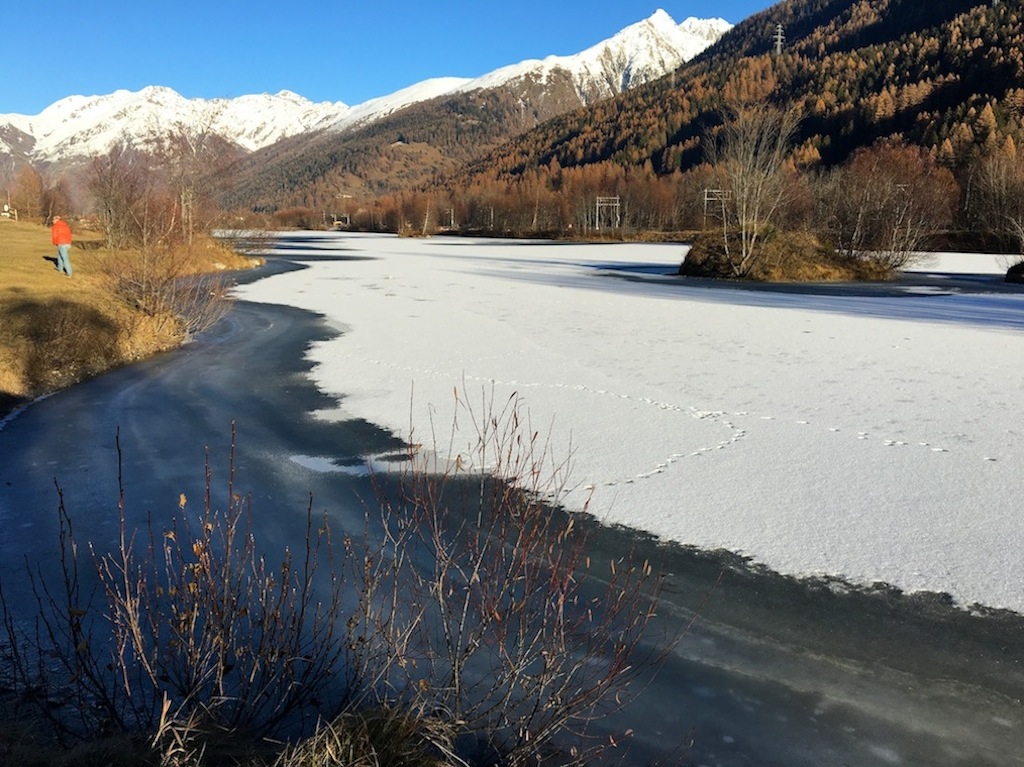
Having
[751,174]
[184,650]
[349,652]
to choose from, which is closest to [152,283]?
[349,652]

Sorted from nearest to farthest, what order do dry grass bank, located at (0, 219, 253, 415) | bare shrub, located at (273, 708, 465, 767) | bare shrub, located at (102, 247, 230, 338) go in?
bare shrub, located at (273, 708, 465, 767) < dry grass bank, located at (0, 219, 253, 415) < bare shrub, located at (102, 247, 230, 338)

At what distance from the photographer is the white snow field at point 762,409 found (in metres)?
5.18

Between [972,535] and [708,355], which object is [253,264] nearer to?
[708,355]

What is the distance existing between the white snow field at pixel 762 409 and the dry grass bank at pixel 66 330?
336 cm

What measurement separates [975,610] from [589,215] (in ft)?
312

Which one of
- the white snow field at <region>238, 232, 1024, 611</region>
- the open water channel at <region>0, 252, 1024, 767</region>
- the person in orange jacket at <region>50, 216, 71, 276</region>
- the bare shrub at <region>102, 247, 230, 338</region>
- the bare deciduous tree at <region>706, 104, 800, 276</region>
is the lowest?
the open water channel at <region>0, 252, 1024, 767</region>

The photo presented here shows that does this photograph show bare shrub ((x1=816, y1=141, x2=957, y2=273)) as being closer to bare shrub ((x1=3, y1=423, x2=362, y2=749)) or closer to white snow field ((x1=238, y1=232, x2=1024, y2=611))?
white snow field ((x1=238, y1=232, x2=1024, y2=611))

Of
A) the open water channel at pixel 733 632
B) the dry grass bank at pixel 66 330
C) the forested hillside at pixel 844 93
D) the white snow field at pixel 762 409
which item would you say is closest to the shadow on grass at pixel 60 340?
the dry grass bank at pixel 66 330

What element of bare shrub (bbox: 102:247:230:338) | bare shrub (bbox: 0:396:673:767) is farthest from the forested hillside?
bare shrub (bbox: 0:396:673:767)

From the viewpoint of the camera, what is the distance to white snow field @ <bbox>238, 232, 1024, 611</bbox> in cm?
518

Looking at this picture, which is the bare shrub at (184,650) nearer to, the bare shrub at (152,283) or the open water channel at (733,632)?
the open water channel at (733,632)

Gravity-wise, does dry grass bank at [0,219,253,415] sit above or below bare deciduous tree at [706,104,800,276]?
below

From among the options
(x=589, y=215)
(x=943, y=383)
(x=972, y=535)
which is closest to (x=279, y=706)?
(x=972, y=535)

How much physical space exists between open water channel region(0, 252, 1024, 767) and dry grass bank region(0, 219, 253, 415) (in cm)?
275
